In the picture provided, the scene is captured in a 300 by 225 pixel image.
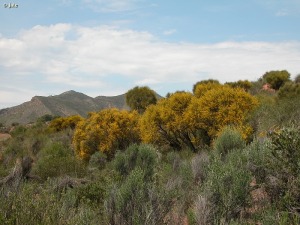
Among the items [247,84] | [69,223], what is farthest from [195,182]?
[247,84]

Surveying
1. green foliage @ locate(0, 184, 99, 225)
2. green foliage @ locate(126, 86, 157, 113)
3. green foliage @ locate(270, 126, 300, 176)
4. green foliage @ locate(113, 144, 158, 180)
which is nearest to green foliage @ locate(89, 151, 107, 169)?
green foliage @ locate(113, 144, 158, 180)

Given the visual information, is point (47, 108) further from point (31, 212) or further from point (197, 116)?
point (31, 212)

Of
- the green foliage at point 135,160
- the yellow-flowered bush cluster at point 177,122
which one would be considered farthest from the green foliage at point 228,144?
the yellow-flowered bush cluster at point 177,122

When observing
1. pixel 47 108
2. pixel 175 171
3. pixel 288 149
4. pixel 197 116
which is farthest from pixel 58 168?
pixel 47 108

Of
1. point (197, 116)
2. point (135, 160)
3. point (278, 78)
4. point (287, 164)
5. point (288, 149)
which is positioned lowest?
point (135, 160)

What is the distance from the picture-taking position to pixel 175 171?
55.7 ft

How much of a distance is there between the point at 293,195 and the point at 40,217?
18.9 ft

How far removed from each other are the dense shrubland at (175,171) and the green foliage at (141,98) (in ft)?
39.6

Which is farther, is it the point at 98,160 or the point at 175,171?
the point at 98,160

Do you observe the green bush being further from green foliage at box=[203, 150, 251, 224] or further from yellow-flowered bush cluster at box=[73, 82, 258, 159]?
yellow-flowered bush cluster at box=[73, 82, 258, 159]

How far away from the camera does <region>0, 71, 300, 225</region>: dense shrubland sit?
26.1 ft

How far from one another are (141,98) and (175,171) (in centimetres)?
3392

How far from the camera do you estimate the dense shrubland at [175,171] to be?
7941mm

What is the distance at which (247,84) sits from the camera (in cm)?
4781
